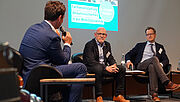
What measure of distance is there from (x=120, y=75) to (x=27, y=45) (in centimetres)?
189

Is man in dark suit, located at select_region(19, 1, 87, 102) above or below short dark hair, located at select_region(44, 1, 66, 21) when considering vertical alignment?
below

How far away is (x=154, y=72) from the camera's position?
3.77 metres

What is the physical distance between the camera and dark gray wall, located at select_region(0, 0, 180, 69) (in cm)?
379

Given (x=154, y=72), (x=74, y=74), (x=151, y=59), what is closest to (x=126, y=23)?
(x=151, y=59)

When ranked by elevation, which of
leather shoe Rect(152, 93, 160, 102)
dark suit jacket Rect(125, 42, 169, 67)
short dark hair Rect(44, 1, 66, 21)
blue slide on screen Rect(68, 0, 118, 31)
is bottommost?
leather shoe Rect(152, 93, 160, 102)

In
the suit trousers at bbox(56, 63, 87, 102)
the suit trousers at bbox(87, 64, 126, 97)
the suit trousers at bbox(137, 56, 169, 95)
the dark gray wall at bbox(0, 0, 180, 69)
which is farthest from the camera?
the dark gray wall at bbox(0, 0, 180, 69)

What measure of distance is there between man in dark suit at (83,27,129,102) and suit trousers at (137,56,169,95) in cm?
51

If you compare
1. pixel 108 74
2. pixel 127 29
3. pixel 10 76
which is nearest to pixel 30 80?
pixel 10 76

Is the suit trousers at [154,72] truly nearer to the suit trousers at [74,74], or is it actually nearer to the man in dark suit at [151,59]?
the man in dark suit at [151,59]

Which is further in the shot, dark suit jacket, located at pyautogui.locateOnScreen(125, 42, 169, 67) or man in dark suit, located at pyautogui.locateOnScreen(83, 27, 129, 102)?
dark suit jacket, located at pyautogui.locateOnScreen(125, 42, 169, 67)

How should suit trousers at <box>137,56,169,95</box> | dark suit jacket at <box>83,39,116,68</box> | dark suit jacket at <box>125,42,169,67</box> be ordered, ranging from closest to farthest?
dark suit jacket at <box>83,39,116,68</box>
suit trousers at <box>137,56,169,95</box>
dark suit jacket at <box>125,42,169,67</box>

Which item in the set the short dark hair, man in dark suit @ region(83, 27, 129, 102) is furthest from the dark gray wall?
the short dark hair

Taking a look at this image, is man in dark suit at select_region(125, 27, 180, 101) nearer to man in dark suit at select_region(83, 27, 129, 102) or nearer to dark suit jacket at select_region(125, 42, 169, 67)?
dark suit jacket at select_region(125, 42, 169, 67)

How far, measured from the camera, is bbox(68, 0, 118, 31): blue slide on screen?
14.2 feet
